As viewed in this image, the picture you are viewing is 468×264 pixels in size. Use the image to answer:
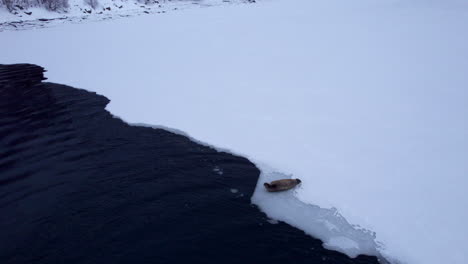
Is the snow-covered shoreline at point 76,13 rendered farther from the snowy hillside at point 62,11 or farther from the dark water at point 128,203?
the dark water at point 128,203

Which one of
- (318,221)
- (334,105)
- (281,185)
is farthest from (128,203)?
(334,105)

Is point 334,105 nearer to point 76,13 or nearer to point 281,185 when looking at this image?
point 281,185

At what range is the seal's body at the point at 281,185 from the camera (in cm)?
496

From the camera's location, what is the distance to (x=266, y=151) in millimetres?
6152

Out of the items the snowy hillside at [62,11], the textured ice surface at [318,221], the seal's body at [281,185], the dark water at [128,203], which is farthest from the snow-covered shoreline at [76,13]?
the textured ice surface at [318,221]

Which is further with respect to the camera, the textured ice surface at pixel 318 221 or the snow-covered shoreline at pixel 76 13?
the snow-covered shoreline at pixel 76 13

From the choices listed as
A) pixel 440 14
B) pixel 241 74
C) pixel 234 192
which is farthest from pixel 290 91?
pixel 440 14

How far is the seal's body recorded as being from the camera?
4.96 metres

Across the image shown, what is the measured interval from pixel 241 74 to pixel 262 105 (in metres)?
2.83

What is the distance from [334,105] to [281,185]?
11.5 feet

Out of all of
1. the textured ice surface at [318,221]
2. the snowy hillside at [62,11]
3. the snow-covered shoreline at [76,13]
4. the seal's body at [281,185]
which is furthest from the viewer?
the snowy hillside at [62,11]

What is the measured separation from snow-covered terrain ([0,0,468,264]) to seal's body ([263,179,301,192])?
151 millimetres

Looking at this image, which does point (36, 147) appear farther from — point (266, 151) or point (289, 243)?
point (289, 243)

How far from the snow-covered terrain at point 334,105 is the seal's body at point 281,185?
0.15 meters
